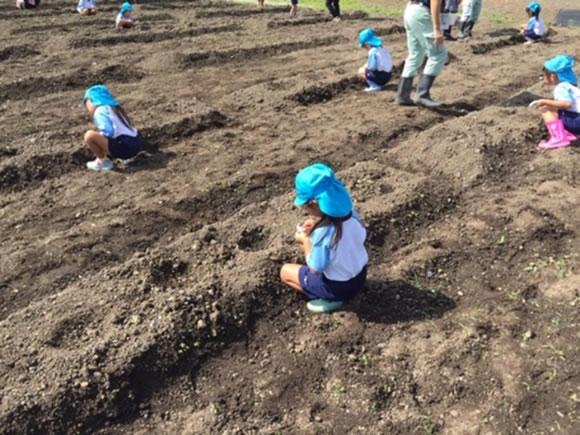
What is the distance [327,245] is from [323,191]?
352 mm

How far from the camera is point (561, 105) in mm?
5551

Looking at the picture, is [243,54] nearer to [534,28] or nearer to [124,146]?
[124,146]

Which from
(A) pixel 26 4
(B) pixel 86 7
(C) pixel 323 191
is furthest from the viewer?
(A) pixel 26 4

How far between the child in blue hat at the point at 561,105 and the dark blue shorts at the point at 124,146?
4.15 metres

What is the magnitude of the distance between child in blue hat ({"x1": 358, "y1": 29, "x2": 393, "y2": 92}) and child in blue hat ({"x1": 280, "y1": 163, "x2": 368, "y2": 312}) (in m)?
4.81

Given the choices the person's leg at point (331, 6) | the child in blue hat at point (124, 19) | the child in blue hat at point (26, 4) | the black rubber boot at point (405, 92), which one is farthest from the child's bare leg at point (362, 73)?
the child in blue hat at point (26, 4)

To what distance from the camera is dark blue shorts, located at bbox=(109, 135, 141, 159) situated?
5469 mm

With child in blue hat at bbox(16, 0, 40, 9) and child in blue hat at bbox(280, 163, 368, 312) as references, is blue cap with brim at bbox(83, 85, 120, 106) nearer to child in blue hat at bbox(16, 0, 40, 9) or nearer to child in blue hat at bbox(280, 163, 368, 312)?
child in blue hat at bbox(280, 163, 368, 312)

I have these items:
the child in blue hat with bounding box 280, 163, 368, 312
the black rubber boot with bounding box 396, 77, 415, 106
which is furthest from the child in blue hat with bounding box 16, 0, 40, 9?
the child in blue hat with bounding box 280, 163, 368, 312

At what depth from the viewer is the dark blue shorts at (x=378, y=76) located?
7983 mm

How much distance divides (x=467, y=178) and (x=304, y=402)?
305 centimetres

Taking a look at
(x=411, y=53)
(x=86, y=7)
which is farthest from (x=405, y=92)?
(x=86, y=7)

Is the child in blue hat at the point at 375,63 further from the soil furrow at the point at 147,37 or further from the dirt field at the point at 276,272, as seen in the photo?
the soil furrow at the point at 147,37

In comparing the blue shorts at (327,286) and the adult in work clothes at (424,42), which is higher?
the adult in work clothes at (424,42)
